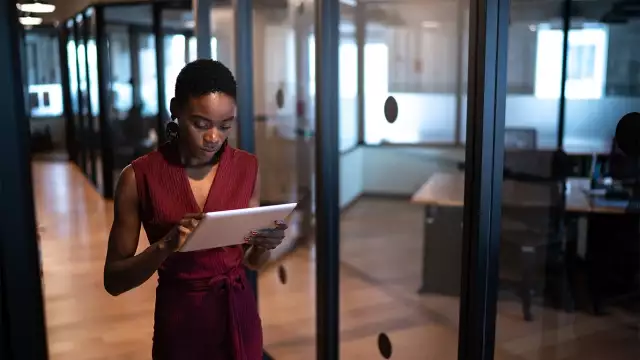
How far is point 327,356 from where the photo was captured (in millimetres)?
2977

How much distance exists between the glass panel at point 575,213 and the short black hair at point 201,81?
102 inches

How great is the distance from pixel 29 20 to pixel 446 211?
125 inches

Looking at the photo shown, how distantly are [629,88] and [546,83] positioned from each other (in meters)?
1.32

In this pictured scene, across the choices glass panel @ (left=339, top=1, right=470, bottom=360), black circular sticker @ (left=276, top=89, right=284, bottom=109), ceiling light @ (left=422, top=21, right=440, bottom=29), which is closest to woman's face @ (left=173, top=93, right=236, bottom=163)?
glass panel @ (left=339, top=1, right=470, bottom=360)

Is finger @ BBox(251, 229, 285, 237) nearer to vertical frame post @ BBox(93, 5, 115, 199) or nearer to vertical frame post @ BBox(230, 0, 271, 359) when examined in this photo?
vertical frame post @ BBox(230, 0, 271, 359)

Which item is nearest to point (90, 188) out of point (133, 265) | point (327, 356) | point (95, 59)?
point (95, 59)

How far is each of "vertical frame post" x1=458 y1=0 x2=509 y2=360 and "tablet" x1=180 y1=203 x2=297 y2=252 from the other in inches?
29.4

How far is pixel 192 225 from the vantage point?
1.41m

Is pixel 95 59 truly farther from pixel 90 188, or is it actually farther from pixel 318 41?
pixel 318 41

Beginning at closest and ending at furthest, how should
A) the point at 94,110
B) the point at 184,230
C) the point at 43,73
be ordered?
1. the point at 184,230
2. the point at 43,73
3. the point at 94,110

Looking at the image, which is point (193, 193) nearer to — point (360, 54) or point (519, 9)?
point (519, 9)

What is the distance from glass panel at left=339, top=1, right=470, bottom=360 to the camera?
4004 mm

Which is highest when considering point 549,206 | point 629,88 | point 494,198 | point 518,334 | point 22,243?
point 629,88

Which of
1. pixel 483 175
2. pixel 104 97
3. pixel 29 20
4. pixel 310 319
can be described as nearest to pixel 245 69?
pixel 29 20
